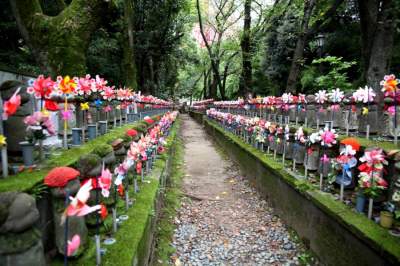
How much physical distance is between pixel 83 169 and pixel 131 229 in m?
0.87

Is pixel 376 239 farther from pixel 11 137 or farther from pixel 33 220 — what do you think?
pixel 11 137

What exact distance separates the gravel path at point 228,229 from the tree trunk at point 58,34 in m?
3.88

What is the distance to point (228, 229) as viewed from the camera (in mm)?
4828

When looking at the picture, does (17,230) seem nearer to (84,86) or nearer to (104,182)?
(104,182)

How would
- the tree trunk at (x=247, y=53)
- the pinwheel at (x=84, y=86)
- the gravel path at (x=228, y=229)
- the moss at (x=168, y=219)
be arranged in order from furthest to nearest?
the tree trunk at (x=247, y=53) < the pinwheel at (x=84, y=86) < the gravel path at (x=228, y=229) < the moss at (x=168, y=219)

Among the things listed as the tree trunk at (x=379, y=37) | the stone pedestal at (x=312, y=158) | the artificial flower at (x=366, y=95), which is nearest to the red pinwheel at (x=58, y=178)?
the stone pedestal at (x=312, y=158)

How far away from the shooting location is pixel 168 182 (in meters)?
7.02

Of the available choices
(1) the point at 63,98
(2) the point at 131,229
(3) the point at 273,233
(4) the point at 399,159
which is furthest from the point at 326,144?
Answer: (1) the point at 63,98

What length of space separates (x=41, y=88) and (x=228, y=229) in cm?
349

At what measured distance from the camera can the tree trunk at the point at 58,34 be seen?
6.24 meters

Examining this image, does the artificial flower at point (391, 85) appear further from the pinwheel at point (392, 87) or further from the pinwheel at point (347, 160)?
the pinwheel at point (347, 160)

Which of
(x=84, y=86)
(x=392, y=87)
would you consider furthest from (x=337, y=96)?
(x=84, y=86)

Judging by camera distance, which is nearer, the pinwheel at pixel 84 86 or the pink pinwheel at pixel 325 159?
the pink pinwheel at pixel 325 159

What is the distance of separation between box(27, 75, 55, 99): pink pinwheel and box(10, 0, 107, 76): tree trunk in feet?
12.2
